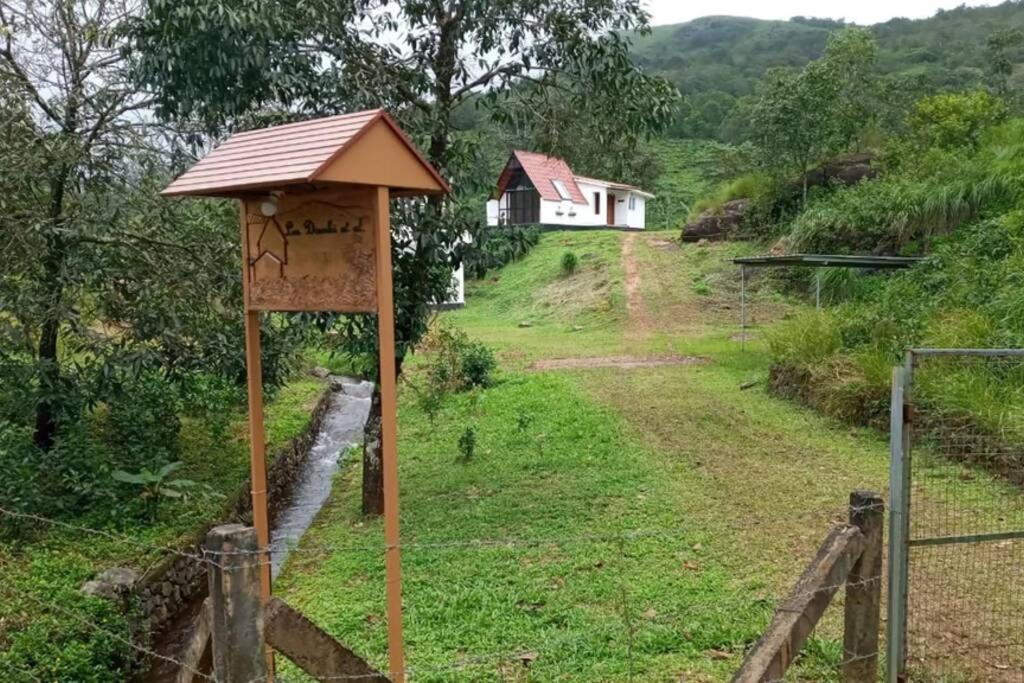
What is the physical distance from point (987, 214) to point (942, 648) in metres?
11.8

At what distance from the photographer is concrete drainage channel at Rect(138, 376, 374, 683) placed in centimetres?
560

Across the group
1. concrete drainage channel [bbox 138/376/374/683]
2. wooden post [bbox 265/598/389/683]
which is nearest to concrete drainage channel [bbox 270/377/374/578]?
concrete drainage channel [bbox 138/376/374/683]

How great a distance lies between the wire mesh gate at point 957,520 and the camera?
10.5ft

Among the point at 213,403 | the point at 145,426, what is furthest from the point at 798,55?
the point at 145,426

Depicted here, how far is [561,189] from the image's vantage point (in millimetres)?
34531

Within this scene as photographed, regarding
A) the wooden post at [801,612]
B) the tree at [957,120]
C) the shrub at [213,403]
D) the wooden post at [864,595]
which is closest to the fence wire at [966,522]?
the wooden post at [864,595]

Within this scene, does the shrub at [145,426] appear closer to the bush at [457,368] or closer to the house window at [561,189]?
the bush at [457,368]

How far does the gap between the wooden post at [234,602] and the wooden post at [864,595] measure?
83.2 inches

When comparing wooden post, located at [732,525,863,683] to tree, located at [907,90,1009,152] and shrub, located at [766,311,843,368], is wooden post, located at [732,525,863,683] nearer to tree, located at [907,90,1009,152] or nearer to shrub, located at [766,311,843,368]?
shrub, located at [766,311,843,368]

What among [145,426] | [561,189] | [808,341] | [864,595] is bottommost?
[145,426]

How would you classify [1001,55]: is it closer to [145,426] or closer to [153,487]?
[145,426]

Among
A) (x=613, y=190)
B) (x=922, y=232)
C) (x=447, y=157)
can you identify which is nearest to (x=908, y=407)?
(x=447, y=157)

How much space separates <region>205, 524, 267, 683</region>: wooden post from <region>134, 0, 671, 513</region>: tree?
406 centimetres

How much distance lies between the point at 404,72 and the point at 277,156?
3.58m
